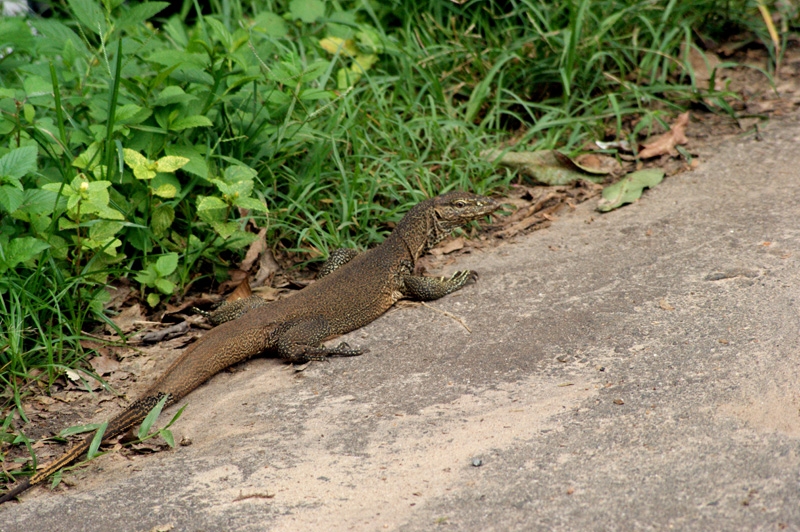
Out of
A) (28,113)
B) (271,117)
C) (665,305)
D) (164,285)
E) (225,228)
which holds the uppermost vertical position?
(28,113)

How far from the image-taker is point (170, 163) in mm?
4902

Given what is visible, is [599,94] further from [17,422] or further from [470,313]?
[17,422]

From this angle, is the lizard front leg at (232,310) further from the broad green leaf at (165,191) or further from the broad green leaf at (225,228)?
the broad green leaf at (165,191)

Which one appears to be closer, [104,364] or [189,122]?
[104,364]

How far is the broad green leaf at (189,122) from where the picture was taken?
499 centimetres

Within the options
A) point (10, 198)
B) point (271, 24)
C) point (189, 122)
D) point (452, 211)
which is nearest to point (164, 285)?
point (189, 122)

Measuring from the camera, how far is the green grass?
4723mm

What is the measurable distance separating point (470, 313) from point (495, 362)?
706 millimetres

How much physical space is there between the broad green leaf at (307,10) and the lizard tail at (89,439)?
380 cm

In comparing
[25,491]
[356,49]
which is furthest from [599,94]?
[25,491]

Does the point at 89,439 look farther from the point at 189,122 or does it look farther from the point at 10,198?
the point at 189,122

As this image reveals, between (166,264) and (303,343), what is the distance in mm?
1085

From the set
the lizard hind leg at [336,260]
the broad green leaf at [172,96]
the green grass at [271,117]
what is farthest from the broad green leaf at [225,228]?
the broad green leaf at [172,96]

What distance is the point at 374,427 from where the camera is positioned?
3.82 meters
